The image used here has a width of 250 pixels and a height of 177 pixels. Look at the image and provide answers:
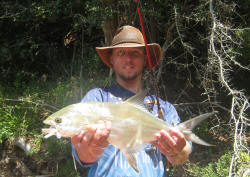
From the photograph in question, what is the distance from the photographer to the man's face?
2680 millimetres

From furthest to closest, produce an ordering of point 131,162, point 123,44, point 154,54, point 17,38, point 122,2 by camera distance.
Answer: point 17,38 < point 122,2 < point 154,54 < point 123,44 < point 131,162

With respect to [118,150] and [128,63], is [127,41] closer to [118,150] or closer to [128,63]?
[128,63]

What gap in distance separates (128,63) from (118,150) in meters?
1.02

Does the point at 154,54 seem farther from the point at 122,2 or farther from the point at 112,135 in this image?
the point at 122,2

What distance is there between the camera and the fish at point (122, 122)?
1853mm

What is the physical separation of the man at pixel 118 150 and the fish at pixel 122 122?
0.20 feet

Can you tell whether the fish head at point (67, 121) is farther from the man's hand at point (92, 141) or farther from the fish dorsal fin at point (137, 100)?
the fish dorsal fin at point (137, 100)

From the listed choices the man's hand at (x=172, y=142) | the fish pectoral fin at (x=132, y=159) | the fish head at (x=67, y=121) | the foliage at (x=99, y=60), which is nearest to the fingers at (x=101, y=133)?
the fish head at (x=67, y=121)

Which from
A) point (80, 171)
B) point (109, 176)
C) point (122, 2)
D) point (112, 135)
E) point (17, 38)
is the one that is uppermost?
point (122, 2)

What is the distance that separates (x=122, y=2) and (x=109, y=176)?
361 centimetres

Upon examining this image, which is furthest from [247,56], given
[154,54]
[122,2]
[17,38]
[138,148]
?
→ [17,38]

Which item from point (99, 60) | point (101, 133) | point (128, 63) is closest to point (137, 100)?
point (101, 133)

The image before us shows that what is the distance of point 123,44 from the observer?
2.74 m

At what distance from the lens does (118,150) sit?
2.26 m
